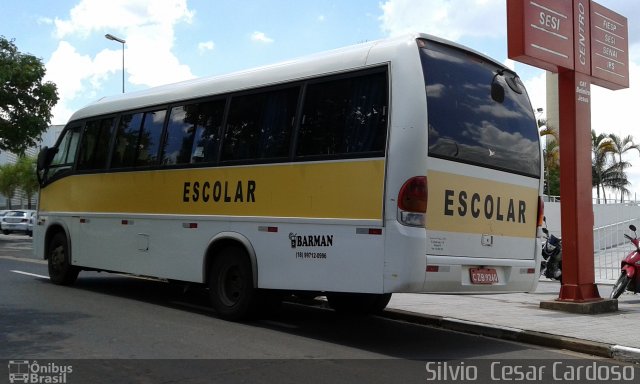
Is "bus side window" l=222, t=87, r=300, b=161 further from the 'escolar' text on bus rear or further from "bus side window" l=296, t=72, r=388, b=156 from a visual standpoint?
the 'escolar' text on bus rear

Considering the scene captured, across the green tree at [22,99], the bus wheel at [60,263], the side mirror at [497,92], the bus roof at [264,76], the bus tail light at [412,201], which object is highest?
the green tree at [22,99]

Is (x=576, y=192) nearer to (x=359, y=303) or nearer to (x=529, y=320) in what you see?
(x=529, y=320)

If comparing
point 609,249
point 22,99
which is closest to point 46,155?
point 609,249

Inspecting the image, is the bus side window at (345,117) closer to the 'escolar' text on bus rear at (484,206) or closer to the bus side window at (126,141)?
the 'escolar' text on bus rear at (484,206)

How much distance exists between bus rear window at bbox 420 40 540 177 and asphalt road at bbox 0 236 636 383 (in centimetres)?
210

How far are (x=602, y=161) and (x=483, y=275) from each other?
39.5 m

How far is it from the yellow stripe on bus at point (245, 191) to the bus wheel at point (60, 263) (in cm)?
A: 75

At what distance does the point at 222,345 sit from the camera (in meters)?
6.52

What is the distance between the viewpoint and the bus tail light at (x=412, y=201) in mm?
6234

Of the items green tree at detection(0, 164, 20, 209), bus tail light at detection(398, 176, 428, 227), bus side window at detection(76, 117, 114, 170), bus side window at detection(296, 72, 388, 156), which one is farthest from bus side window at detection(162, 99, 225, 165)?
green tree at detection(0, 164, 20, 209)

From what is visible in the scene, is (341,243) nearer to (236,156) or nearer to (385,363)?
(385,363)

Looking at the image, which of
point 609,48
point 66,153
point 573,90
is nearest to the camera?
point 573,90

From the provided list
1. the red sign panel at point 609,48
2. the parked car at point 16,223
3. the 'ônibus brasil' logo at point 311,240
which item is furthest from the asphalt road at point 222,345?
the parked car at point 16,223

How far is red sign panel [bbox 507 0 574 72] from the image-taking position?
873 cm
